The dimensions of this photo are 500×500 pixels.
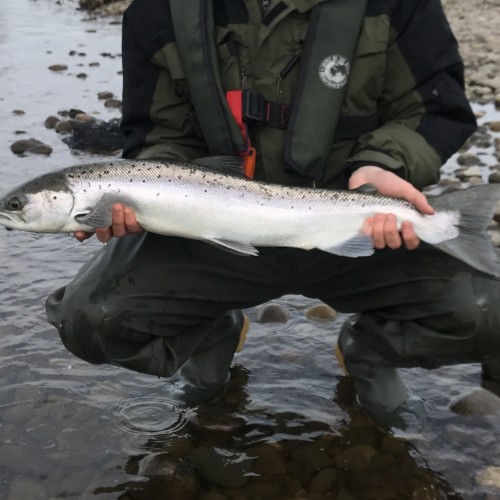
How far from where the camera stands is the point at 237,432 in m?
3.95

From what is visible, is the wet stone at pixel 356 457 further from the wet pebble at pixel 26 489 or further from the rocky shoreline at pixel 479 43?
the rocky shoreline at pixel 479 43

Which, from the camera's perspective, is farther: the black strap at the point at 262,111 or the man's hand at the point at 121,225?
the black strap at the point at 262,111

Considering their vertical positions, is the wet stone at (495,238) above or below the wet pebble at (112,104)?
above

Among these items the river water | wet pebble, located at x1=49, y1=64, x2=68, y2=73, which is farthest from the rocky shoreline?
wet pebble, located at x1=49, y1=64, x2=68, y2=73

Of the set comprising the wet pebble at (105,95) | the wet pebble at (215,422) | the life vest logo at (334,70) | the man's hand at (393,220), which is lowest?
the wet pebble at (105,95)

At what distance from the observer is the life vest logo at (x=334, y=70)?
142 inches

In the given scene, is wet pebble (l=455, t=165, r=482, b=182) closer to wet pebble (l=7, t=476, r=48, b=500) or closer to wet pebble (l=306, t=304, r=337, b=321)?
wet pebble (l=306, t=304, r=337, b=321)

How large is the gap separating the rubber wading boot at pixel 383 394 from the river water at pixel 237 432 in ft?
0.22

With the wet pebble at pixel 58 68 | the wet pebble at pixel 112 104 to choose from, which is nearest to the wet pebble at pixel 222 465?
the wet pebble at pixel 112 104

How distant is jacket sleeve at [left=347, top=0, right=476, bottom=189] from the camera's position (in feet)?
12.1

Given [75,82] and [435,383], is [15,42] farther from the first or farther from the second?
[435,383]

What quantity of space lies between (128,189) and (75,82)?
11749 millimetres

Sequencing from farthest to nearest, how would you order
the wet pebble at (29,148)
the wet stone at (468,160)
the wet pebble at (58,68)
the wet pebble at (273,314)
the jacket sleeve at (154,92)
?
the wet pebble at (58,68) < the wet pebble at (29,148) < the wet stone at (468,160) < the wet pebble at (273,314) < the jacket sleeve at (154,92)

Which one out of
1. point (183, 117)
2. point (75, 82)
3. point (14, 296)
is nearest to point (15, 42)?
point (75, 82)
